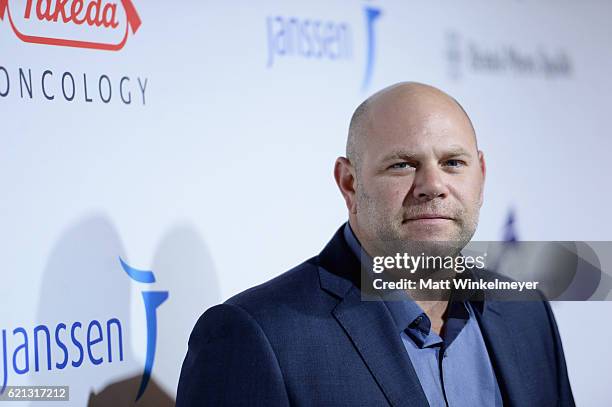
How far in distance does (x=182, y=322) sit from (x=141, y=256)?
0.60 ft

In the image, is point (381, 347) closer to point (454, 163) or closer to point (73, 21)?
point (454, 163)

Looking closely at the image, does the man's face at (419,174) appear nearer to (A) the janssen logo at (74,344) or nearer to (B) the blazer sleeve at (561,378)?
(B) the blazer sleeve at (561,378)

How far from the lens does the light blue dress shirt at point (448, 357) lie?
1.54m

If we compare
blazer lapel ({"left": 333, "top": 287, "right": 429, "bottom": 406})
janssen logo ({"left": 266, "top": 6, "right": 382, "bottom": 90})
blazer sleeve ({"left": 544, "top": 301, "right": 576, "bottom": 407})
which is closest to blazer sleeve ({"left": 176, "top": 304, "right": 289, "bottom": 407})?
blazer lapel ({"left": 333, "top": 287, "right": 429, "bottom": 406})

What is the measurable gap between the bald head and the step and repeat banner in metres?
0.40

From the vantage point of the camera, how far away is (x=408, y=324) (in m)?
1.55

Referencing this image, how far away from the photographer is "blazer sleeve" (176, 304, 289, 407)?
1.41 metres

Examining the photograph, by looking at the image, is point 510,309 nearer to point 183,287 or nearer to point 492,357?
point 492,357

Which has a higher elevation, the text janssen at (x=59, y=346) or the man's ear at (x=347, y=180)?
the man's ear at (x=347, y=180)

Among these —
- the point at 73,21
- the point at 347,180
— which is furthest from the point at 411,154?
the point at 73,21

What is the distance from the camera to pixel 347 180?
1.68m

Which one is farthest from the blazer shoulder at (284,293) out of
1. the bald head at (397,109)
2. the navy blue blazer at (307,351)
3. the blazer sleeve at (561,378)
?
the blazer sleeve at (561,378)

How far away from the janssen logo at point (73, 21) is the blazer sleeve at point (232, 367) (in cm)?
68

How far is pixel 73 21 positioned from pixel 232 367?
2.72 feet
